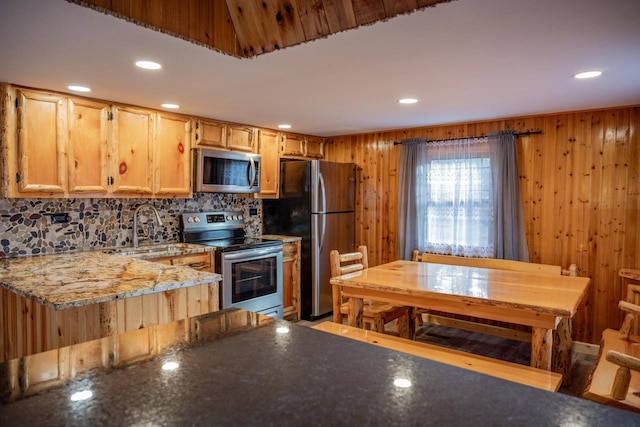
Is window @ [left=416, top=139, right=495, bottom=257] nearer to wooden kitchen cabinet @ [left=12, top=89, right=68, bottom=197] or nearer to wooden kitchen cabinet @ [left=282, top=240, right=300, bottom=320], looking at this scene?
wooden kitchen cabinet @ [left=282, top=240, right=300, bottom=320]

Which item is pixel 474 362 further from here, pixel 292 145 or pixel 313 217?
pixel 292 145

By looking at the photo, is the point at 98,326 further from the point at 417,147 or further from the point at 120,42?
the point at 417,147

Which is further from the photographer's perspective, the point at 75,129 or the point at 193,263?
the point at 193,263

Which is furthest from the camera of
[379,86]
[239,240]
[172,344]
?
[239,240]

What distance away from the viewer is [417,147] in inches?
178

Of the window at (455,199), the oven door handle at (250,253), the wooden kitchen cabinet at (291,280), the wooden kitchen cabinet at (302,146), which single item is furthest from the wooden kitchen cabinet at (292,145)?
the window at (455,199)

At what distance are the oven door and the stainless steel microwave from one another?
0.66 m

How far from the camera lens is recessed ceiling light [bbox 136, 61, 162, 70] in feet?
7.51

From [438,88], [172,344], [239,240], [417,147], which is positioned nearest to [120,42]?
[172,344]

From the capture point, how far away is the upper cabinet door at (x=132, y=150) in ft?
10.9

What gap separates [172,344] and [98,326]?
1.18 metres

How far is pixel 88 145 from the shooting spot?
124 inches

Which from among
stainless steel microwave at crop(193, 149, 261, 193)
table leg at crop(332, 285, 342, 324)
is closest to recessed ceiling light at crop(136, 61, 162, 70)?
stainless steel microwave at crop(193, 149, 261, 193)

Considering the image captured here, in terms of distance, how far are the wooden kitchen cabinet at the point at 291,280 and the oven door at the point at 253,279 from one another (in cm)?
16
